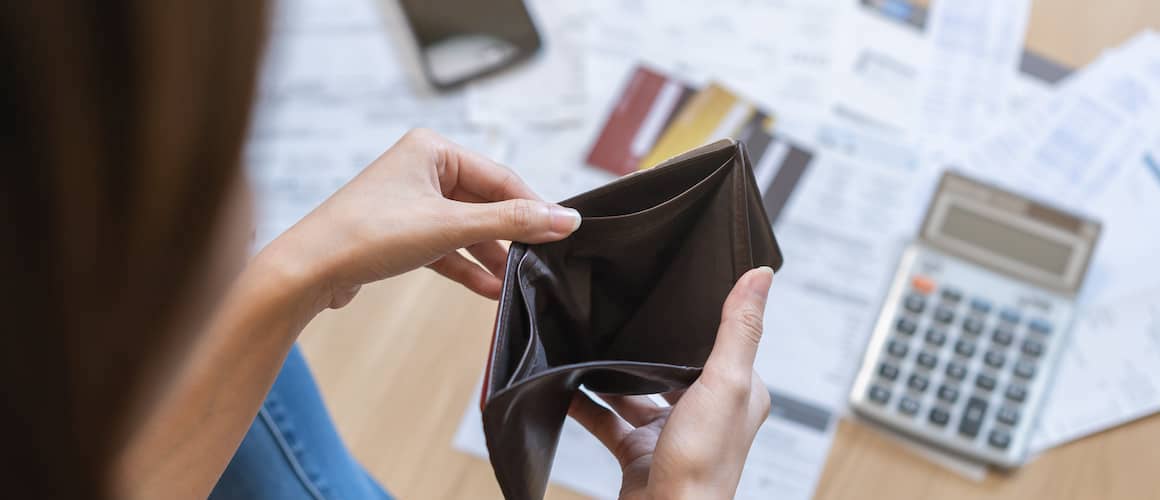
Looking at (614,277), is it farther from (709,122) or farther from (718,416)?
(709,122)

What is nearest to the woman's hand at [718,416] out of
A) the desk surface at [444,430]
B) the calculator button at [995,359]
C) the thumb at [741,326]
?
the thumb at [741,326]

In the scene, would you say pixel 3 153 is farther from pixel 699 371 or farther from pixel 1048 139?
pixel 1048 139

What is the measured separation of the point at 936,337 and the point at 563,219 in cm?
36

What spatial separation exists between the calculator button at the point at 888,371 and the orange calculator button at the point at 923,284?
0.07m

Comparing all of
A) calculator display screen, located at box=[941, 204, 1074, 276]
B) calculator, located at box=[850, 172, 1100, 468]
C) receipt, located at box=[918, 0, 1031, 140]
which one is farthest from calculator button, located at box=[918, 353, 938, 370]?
receipt, located at box=[918, 0, 1031, 140]

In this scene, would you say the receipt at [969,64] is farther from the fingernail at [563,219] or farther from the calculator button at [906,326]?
the fingernail at [563,219]

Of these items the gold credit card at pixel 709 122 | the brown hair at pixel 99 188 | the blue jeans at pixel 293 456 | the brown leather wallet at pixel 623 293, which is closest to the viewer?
the brown hair at pixel 99 188

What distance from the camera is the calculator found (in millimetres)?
682

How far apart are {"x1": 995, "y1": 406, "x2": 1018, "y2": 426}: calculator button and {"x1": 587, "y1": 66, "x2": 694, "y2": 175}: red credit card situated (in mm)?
335

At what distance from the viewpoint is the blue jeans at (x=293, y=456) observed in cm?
57

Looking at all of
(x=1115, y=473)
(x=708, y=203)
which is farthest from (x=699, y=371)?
(x=1115, y=473)

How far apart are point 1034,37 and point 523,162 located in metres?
0.50

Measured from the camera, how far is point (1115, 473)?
2.25 feet

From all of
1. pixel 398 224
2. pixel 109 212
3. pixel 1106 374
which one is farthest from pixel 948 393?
pixel 109 212
